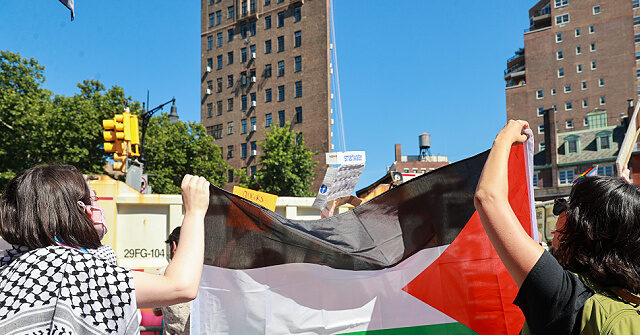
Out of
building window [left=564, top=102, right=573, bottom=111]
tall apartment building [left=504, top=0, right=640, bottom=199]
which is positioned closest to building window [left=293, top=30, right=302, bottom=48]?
tall apartment building [left=504, top=0, right=640, bottom=199]

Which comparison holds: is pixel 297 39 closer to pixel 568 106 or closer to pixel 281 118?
pixel 281 118

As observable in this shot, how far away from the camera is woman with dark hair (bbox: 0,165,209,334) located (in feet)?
5.31

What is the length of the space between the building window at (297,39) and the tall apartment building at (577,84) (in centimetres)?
3446

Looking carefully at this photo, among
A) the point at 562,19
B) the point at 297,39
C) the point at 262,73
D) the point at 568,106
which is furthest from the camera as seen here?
the point at 562,19

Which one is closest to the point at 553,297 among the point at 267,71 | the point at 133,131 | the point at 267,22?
the point at 133,131

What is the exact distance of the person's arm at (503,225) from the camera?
5.43 feet

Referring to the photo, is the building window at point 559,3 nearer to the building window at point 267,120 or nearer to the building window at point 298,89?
the building window at point 298,89

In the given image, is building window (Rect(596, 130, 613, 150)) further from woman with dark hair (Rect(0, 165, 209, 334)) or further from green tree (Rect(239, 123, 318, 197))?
woman with dark hair (Rect(0, 165, 209, 334))

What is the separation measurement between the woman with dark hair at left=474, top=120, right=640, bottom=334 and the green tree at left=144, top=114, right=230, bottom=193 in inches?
1404

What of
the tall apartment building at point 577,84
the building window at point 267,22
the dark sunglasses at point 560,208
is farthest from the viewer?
the tall apartment building at point 577,84

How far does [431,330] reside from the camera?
318cm

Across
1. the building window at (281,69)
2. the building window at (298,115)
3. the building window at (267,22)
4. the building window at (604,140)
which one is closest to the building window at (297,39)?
the building window at (281,69)

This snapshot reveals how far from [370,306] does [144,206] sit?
Result: 24.1ft

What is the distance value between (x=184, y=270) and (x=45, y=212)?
524mm
